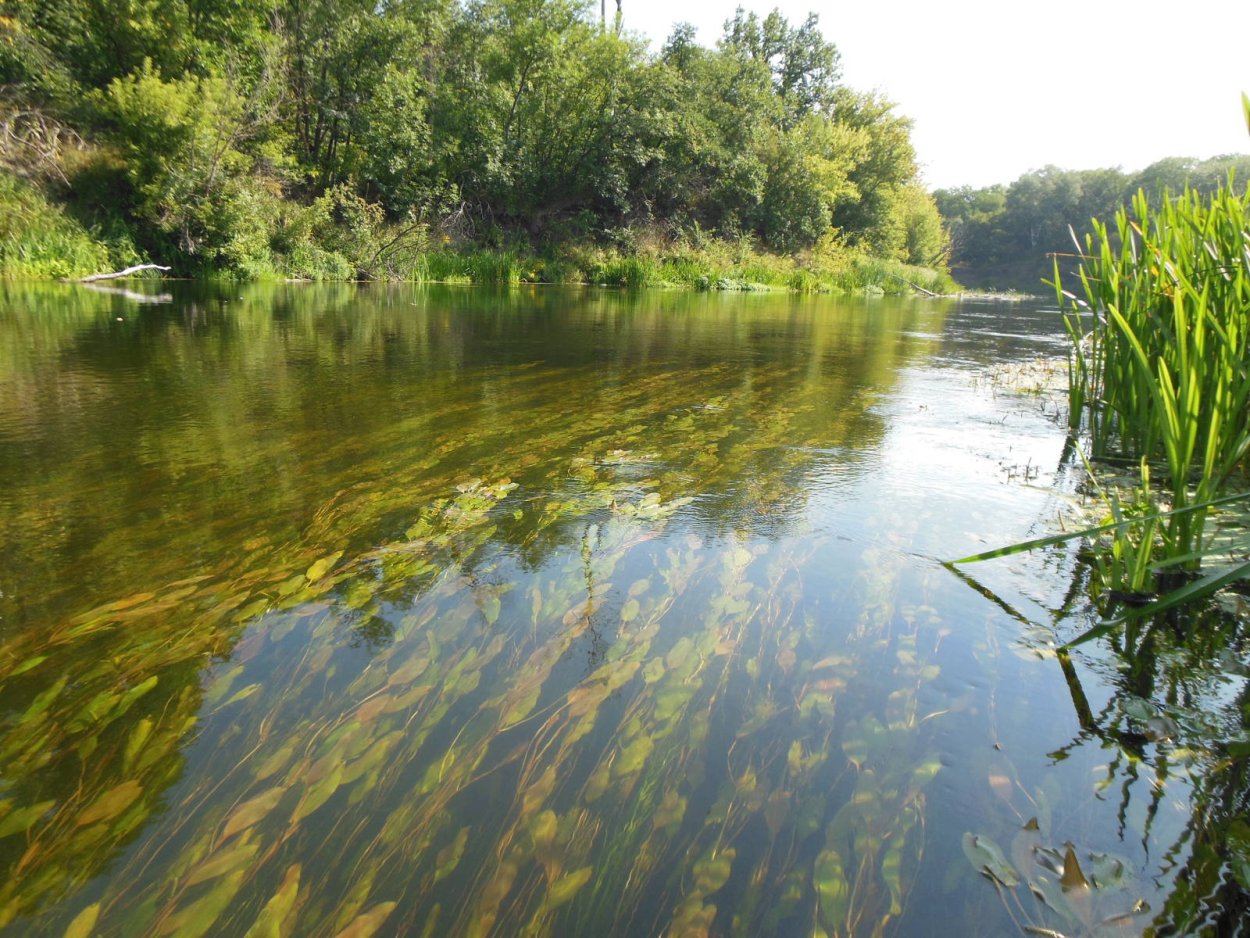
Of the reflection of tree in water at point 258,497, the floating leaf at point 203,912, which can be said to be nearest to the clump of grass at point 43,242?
the reflection of tree in water at point 258,497

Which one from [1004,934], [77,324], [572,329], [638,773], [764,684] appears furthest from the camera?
A: [572,329]

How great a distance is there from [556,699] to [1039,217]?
285ft

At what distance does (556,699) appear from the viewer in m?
1.89

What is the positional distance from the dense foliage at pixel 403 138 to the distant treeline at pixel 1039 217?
118ft

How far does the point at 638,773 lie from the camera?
164cm

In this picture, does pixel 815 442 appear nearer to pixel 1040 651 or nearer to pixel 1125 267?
pixel 1125 267

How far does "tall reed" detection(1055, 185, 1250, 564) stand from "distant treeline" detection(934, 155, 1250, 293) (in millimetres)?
67018

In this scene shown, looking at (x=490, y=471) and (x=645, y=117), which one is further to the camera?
(x=645, y=117)

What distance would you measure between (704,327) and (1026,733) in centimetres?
1055

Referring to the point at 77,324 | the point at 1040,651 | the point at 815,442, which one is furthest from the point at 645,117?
the point at 1040,651

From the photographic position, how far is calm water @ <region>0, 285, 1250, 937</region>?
4.38 ft

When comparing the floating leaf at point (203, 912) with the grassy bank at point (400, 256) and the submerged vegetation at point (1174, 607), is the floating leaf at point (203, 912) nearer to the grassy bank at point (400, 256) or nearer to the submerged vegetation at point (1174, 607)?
the submerged vegetation at point (1174, 607)

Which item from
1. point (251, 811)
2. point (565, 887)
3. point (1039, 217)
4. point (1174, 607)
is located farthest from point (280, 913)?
point (1039, 217)

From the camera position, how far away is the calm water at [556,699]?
52.6 inches
